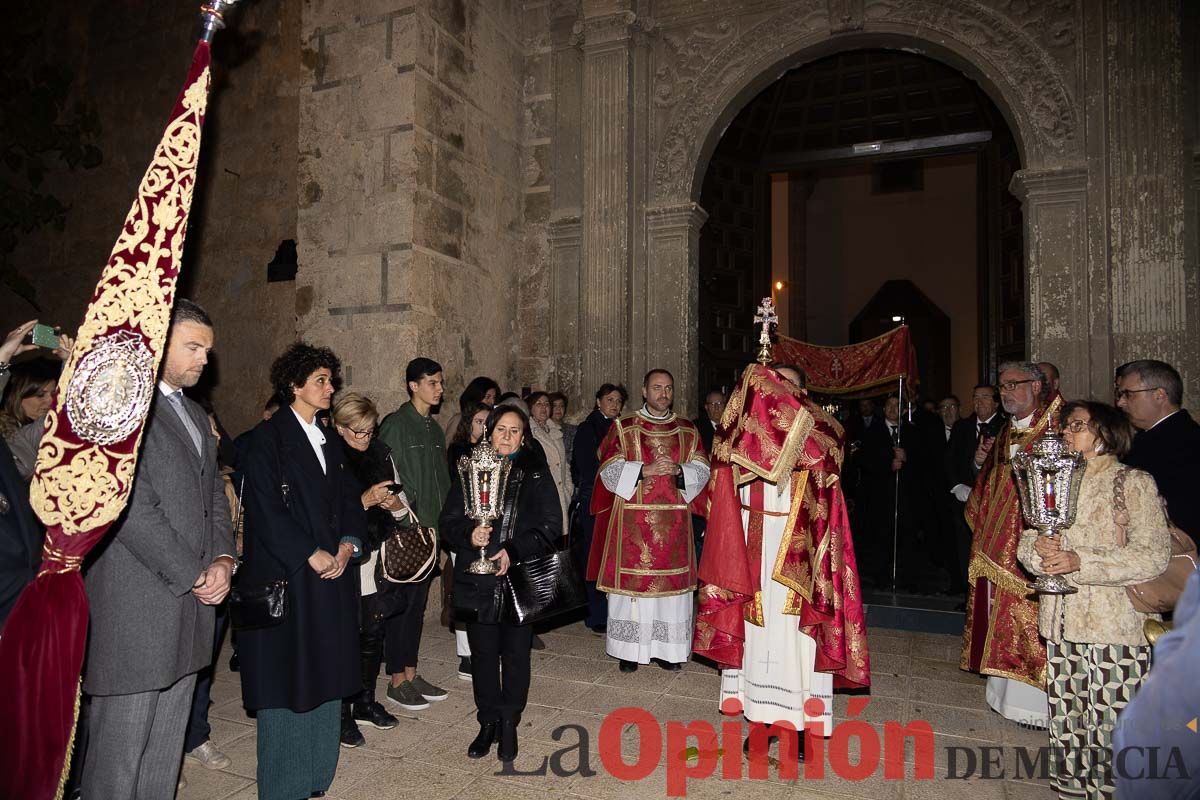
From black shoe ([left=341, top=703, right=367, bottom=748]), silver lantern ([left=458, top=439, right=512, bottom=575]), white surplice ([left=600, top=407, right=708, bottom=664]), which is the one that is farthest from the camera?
white surplice ([left=600, top=407, right=708, bottom=664])

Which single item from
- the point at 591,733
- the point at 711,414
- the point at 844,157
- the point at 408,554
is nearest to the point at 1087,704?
the point at 591,733

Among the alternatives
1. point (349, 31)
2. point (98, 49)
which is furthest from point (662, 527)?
point (98, 49)

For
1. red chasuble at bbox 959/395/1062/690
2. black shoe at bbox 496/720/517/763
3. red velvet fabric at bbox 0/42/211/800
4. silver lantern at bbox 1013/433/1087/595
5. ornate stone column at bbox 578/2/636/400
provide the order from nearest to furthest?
red velvet fabric at bbox 0/42/211/800, silver lantern at bbox 1013/433/1087/595, black shoe at bbox 496/720/517/763, red chasuble at bbox 959/395/1062/690, ornate stone column at bbox 578/2/636/400

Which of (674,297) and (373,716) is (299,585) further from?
(674,297)

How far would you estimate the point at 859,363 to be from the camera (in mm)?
9695

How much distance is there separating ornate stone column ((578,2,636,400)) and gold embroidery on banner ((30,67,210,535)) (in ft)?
17.7

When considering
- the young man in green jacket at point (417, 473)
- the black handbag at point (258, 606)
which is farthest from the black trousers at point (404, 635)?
the black handbag at point (258, 606)

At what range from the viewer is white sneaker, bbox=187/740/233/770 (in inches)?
141

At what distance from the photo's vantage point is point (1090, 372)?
614cm

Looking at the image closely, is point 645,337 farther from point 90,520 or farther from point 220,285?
point 90,520

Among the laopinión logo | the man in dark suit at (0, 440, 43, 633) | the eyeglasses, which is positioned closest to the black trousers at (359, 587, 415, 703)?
the laopinión logo

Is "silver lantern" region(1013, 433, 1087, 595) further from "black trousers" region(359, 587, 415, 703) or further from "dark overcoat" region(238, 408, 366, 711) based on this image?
"black trousers" region(359, 587, 415, 703)

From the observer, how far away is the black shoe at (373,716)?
400 cm

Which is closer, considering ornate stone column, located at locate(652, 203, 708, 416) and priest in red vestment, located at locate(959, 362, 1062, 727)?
priest in red vestment, located at locate(959, 362, 1062, 727)
